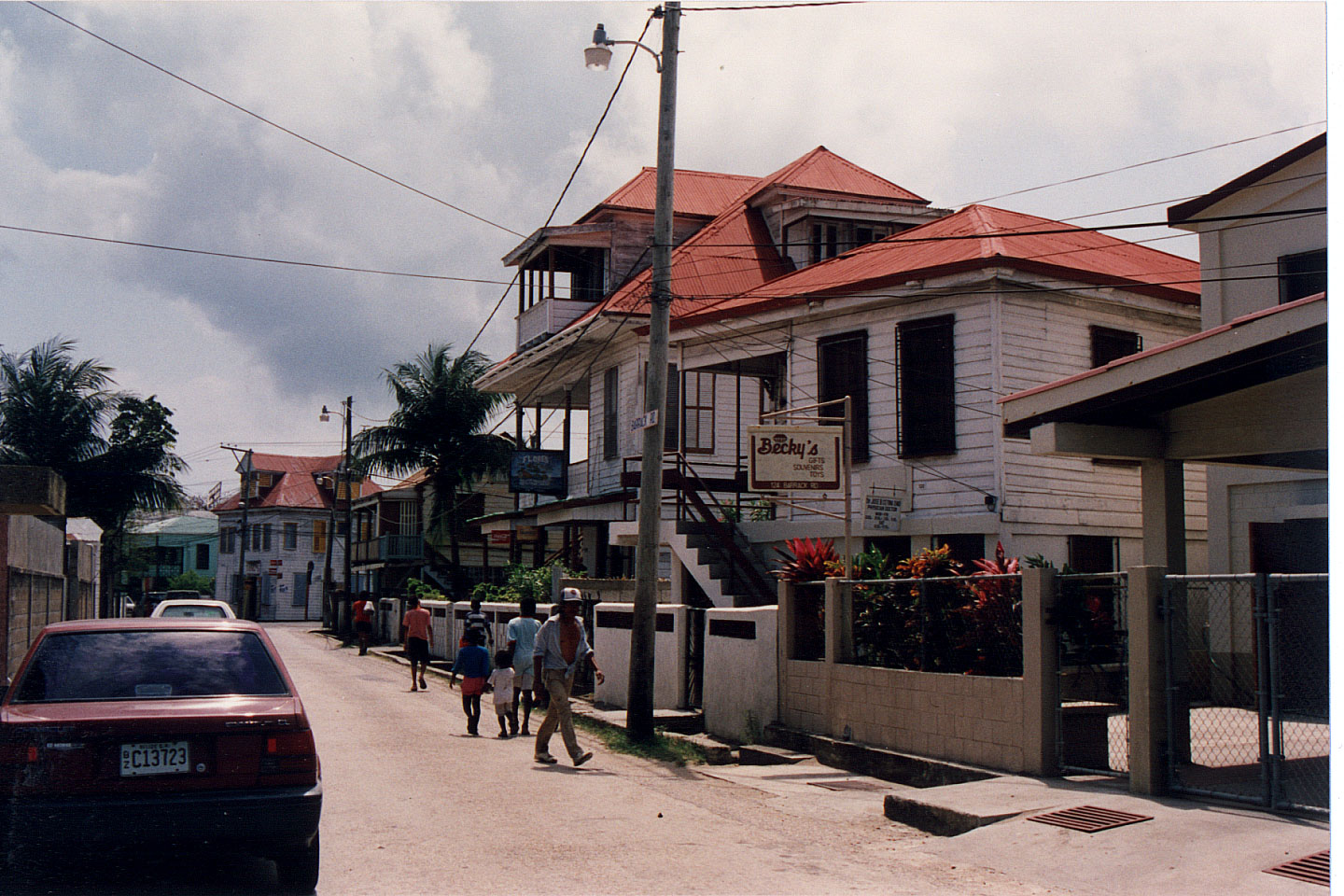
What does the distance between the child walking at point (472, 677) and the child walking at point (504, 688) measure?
0.81ft

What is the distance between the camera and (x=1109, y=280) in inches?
730

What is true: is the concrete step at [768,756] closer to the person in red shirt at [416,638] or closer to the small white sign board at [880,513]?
the small white sign board at [880,513]

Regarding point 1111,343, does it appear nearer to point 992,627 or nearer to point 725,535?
point 725,535

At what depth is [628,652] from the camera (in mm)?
17844

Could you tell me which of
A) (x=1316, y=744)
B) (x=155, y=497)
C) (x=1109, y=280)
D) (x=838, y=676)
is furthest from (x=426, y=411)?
(x=1316, y=744)

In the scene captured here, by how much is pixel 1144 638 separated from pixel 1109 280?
10.7 meters

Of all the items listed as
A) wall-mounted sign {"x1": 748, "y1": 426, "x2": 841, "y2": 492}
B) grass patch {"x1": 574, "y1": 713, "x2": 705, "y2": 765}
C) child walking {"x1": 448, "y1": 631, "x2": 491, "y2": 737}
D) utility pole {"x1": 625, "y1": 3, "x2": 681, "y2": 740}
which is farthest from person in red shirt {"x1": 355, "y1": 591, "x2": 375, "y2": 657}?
wall-mounted sign {"x1": 748, "y1": 426, "x2": 841, "y2": 492}

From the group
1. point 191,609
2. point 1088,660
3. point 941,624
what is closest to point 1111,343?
point 941,624

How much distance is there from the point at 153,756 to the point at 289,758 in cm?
65

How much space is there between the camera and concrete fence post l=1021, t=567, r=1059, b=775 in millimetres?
10148

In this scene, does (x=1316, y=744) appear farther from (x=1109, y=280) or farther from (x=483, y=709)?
(x=483, y=709)

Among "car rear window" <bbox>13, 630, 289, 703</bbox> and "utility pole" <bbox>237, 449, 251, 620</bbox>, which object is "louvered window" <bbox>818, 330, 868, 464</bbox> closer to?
"car rear window" <bbox>13, 630, 289, 703</bbox>

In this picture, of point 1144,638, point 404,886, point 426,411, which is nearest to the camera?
point 404,886

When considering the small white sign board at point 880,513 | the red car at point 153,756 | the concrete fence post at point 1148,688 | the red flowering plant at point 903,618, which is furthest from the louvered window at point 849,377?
the red car at point 153,756
